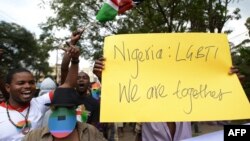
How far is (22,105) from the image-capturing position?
3.31 metres

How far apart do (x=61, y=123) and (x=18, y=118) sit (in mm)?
520

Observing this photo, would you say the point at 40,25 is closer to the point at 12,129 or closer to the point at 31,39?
the point at 12,129

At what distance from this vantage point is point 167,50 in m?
3.01

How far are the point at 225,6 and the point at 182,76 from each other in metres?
8.71

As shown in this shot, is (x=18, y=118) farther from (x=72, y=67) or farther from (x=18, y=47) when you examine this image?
(x=18, y=47)

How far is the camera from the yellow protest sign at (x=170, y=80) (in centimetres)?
285

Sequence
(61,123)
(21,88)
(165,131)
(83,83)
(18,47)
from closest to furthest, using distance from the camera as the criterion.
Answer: (61,123) → (165,131) → (21,88) → (83,83) → (18,47)

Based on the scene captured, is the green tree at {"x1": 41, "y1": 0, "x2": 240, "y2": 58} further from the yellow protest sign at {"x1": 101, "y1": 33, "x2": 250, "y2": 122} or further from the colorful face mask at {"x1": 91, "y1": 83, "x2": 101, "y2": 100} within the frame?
the yellow protest sign at {"x1": 101, "y1": 33, "x2": 250, "y2": 122}

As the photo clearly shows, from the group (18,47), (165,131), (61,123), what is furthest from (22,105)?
(18,47)

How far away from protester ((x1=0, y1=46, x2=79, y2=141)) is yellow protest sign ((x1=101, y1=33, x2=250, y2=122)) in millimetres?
382

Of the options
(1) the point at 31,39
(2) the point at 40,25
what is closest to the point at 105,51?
(2) the point at 40,25

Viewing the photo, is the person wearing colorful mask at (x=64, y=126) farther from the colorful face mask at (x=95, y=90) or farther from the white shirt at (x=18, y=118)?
the colorful face mask at (x=95, y=90)

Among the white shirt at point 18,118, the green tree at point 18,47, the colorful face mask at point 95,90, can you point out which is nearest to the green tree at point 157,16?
the colorful face mask at point 95,90

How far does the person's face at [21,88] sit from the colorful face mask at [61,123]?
0.47 metres
